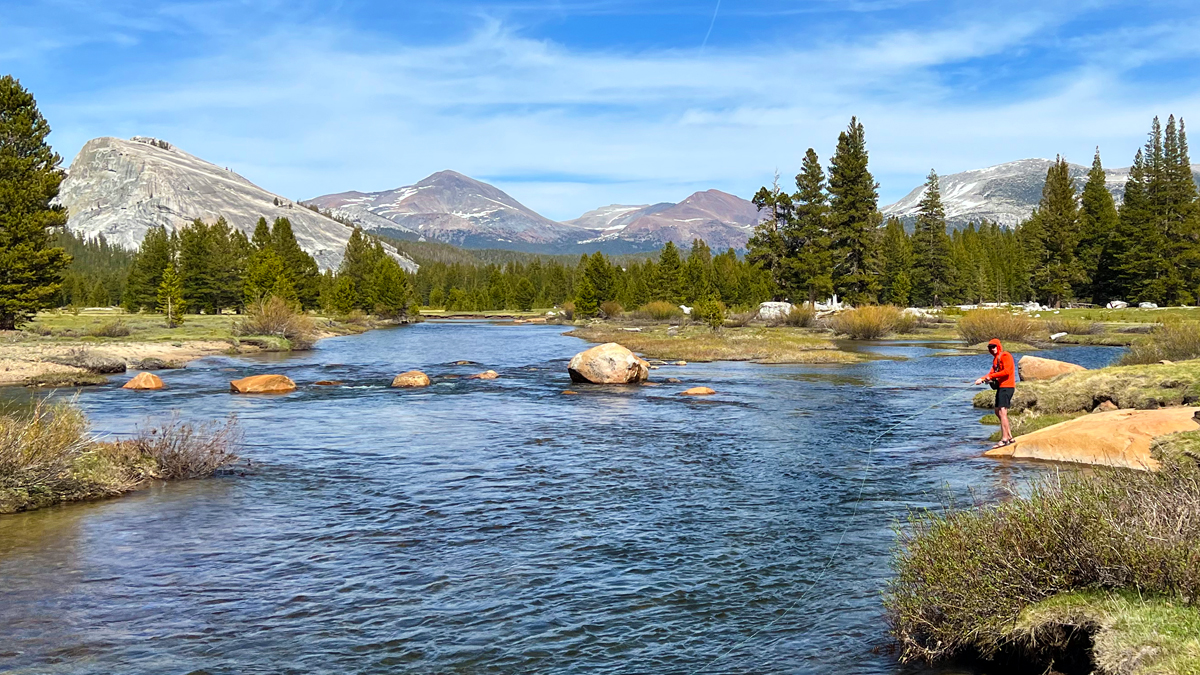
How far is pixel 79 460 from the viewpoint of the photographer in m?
14.1

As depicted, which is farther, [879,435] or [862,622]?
[879,435]

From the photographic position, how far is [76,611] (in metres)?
9.00

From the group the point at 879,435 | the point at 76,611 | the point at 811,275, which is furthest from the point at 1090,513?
the point at 811,275

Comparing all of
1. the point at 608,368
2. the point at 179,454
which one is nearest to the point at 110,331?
the point at 608,368

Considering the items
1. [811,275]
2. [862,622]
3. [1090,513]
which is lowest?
[862,622]

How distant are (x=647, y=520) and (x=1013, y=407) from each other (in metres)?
14.4

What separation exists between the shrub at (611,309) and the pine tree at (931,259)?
1510 inches

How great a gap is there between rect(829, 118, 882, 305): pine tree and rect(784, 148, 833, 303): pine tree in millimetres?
1069

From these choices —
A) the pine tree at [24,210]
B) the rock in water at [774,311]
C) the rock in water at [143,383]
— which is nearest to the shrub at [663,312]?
the rock in water at [774,311]

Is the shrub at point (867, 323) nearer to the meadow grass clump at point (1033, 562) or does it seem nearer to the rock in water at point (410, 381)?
the rock in water at point (410, 381)

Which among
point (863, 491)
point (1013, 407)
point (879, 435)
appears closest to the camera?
point (863, 491)

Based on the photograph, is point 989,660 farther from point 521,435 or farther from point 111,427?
point 111,427

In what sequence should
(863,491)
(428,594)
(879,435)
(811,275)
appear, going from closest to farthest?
1. (428,594)
2. (863,491)
3. (879,435)
4. (811,275)

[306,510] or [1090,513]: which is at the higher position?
[1090,513]
